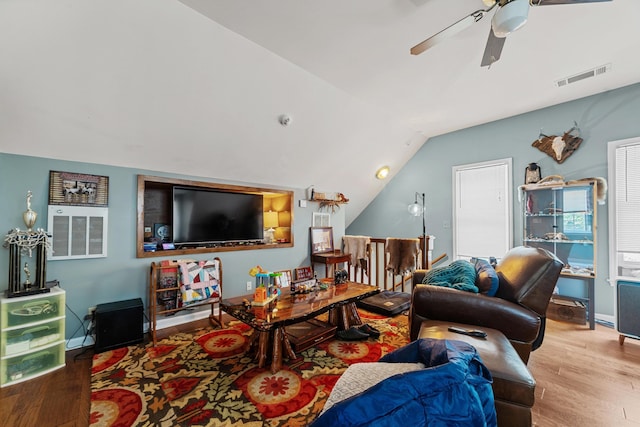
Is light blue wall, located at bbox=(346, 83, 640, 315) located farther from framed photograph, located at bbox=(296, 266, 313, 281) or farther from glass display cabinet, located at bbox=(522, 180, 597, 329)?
framed photograph, located at bbox=(296, 266, 313, 281)

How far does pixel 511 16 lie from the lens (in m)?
1.51

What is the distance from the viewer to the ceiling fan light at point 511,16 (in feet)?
4.85

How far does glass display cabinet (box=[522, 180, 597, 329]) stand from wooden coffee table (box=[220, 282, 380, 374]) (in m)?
2.79

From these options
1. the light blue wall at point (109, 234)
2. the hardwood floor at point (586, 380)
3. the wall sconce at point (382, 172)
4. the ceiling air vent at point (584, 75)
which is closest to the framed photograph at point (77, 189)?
the light blue wall at point (109, 234)

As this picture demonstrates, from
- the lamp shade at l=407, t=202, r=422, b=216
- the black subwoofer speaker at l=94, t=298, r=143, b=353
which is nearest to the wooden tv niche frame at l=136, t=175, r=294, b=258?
the black subwoofer speaker at l=94, t=298, r=143, b=353

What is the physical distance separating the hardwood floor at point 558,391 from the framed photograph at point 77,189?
4.77 ft

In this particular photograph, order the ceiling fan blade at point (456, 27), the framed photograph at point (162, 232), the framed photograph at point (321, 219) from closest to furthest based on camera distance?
the ceiling fan blade at point (456, 27), the framed photograph at point (162, 232), the framed photograph at point (321, 219)

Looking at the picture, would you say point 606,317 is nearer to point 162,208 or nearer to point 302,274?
point 302,274

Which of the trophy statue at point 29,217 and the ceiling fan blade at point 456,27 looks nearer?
the ceiling fan blade at point 456,27

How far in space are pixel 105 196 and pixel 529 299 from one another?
4.00 metres

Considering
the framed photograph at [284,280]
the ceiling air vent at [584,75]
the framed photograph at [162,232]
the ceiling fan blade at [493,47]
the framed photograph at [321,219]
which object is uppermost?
the ceiling air vent at [584,75]

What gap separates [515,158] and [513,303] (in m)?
3.12

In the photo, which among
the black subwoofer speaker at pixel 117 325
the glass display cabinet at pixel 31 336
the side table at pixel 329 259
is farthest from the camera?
the side table at pixel 329 259

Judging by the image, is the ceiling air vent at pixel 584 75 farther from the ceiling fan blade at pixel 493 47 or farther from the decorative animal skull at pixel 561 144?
the ceiling fan blade at pixel 493 47
